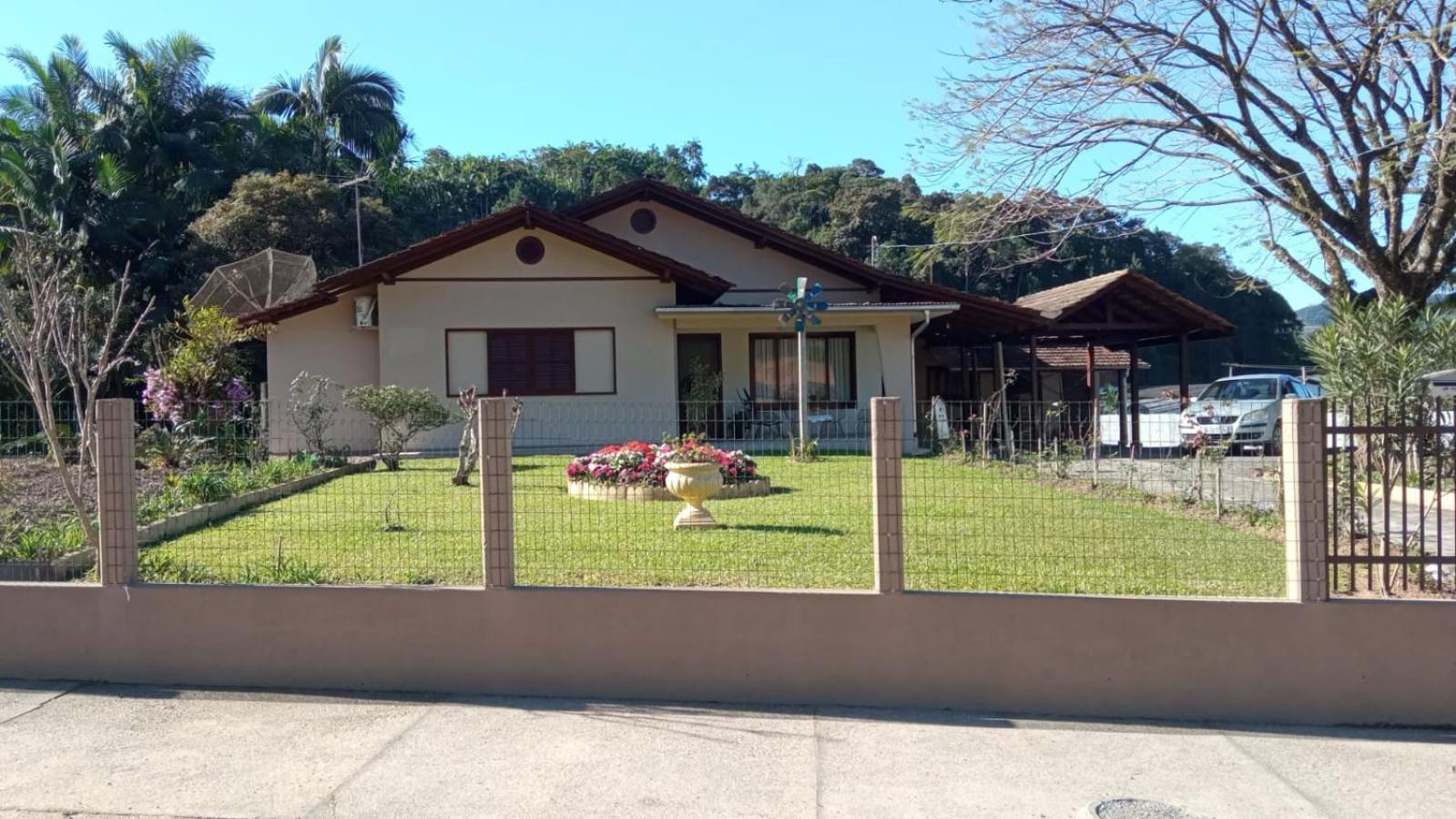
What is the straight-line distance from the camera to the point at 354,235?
111 feet

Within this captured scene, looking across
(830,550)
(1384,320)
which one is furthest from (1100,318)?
(830,550)

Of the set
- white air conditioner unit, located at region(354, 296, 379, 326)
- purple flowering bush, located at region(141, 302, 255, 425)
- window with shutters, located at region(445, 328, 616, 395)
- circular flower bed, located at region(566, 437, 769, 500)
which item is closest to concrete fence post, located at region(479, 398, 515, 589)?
circular flower bed, located at region(566, 437, 769, 500)

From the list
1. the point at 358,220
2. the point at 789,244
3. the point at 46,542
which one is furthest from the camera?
the point at 358,220

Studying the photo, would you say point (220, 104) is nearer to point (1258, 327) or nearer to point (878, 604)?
point (878, 604)

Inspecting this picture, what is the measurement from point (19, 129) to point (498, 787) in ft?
114

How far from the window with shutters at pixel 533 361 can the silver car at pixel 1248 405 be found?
9121mm

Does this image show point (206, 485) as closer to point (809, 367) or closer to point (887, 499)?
point (887, 499)

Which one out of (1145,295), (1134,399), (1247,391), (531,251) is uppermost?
(531,251)

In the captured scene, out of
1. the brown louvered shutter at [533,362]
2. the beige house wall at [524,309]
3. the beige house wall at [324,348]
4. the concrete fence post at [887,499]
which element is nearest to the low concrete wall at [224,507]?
the concrete fence post at [887,499]

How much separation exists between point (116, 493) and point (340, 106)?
36.3 metres

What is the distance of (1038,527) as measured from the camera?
7.98 m

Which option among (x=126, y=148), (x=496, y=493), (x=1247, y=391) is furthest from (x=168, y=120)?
(x=496, y=493)

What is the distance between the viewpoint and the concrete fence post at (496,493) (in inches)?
259

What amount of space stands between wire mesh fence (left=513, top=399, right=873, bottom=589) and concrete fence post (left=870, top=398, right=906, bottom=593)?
891 millimetres
